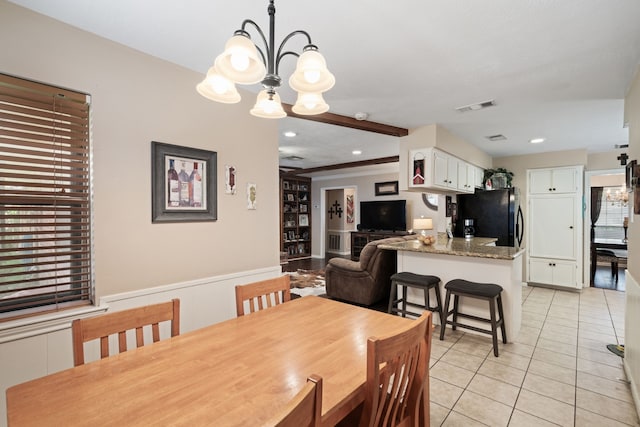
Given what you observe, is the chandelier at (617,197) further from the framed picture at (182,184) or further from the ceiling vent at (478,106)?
the framed picture at (182,184)

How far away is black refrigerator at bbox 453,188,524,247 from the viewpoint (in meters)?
4.90

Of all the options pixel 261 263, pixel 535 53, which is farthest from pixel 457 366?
pixel 535 53

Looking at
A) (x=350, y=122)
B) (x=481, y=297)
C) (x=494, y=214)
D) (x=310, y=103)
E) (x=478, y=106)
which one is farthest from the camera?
(x=494, y=214)

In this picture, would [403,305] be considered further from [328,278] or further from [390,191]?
[390,191]

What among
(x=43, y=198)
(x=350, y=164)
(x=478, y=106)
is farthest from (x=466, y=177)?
Answer: (x=43, y=198)

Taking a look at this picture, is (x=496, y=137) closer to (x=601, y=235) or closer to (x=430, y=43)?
(x=430, y=43)

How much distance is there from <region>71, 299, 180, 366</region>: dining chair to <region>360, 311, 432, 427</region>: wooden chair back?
3.31 ft

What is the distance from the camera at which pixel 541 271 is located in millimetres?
5234

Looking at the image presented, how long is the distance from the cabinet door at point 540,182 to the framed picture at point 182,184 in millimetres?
5555

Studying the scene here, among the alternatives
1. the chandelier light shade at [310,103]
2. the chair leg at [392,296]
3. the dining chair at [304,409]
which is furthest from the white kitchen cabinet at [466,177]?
the dining chair at [304,409]

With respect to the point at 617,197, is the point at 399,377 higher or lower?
lower

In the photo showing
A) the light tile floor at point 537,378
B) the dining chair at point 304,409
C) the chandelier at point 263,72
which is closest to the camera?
the dining chair at point 304,409

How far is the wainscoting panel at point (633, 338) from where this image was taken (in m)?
1.99

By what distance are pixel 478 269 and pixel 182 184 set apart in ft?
9.66
